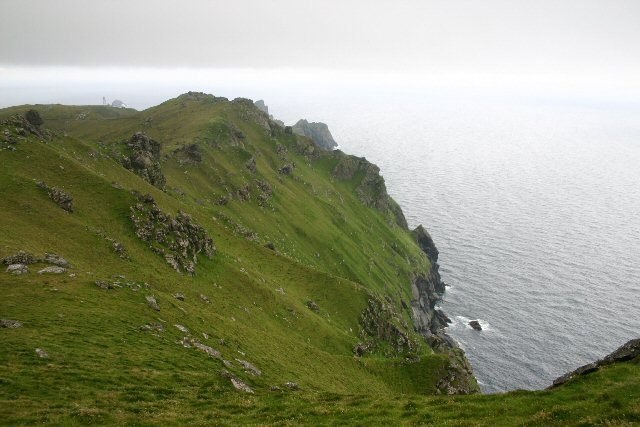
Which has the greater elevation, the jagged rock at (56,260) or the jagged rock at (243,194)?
the jagged rock at (243,194)

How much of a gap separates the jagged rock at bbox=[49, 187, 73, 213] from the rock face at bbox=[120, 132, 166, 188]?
34300 millimetres

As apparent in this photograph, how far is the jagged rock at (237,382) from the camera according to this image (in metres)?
39.6

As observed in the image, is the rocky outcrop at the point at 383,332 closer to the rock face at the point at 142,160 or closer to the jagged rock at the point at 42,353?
the rock face at the point at 142,160

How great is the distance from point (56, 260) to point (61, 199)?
1913cm

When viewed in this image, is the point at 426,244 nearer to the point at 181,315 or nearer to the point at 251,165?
the point at 251,165

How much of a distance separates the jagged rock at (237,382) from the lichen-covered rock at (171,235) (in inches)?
1272

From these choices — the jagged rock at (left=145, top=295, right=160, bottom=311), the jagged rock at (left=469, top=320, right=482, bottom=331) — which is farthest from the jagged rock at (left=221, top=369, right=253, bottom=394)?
the jagged rock at (left=469, top=320, right=482, bottom=331)

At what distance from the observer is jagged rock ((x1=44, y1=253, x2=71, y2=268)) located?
5039 cm

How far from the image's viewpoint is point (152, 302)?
168 feet

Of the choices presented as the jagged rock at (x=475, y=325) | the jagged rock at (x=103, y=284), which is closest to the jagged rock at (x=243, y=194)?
the jagged rock at (x=103, y=284)

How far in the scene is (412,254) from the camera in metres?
176

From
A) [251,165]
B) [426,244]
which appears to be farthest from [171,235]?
[426,244]

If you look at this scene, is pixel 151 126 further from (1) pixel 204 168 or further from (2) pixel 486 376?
(2) pixel 486 376

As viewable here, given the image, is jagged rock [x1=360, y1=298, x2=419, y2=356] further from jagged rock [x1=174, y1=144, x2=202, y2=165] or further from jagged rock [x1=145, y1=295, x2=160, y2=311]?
jagged rock [x1=174, y1=144, x2=202, y2=165]
